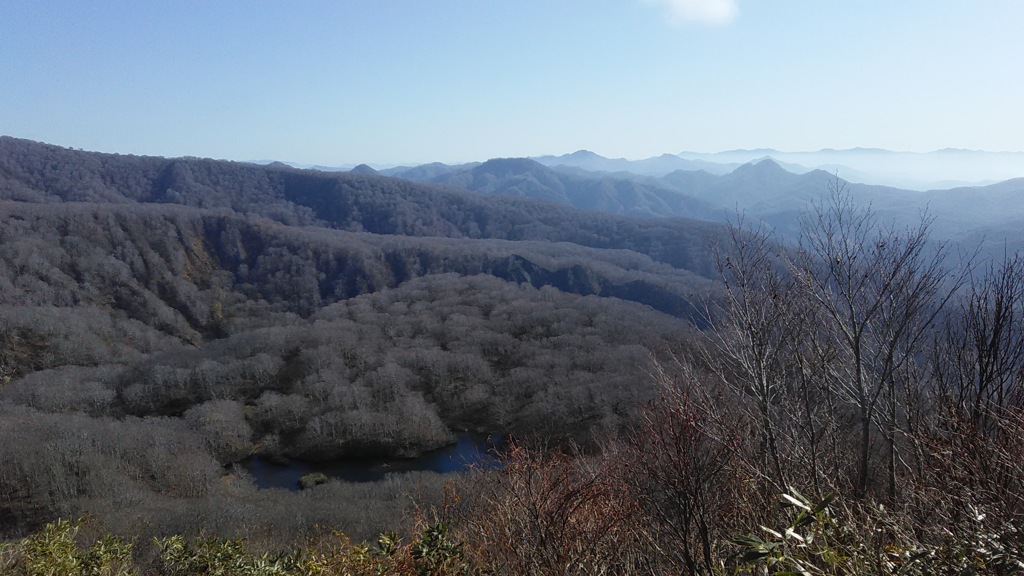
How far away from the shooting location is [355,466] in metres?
33.7

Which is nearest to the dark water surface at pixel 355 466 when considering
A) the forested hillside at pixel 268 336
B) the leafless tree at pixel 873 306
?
the forested hillside at pixel 268 336

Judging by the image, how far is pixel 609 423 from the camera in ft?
103

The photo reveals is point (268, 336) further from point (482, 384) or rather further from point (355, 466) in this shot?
point (355, 466)

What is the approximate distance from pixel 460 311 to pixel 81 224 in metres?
58.2

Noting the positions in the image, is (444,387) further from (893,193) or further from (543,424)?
(893,193)

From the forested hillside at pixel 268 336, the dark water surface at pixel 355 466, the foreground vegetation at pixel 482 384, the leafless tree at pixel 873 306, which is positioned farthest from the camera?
the dark water surface at pixel 355 466

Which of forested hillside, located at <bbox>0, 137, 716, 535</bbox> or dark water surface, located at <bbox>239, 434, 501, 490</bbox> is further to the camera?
dark water surface, located at <bbox>239, 434, 501, 490</bbox>

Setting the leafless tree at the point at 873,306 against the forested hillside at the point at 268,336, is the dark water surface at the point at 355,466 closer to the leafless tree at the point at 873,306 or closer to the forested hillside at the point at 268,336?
the forested hillside at the point at 268,336

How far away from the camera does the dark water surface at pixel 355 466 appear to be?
31922 mm

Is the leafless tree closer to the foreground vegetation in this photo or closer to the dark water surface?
the foreground vegetation

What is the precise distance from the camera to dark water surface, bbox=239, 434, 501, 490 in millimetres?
31922

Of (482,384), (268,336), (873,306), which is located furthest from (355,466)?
(873,306)

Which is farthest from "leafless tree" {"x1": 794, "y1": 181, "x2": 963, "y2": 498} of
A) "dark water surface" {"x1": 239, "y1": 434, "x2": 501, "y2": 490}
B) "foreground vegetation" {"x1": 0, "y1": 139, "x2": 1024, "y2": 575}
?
"dark water surface" {"x1": 239, "y1": 434, "x2": 501, "y2": 490}

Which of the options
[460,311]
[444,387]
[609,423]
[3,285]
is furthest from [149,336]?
[609,423]
